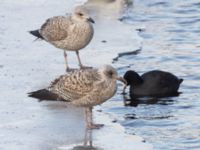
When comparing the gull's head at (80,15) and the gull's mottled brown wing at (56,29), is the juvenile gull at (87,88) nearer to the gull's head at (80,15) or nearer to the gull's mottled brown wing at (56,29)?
the gull's head at (80,15)

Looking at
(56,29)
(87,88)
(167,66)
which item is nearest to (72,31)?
(56,29)

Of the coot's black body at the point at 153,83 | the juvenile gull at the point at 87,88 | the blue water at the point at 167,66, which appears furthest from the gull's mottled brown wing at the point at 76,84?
the coot's black body at the point at 153,83

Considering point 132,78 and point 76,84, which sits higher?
point 76,84

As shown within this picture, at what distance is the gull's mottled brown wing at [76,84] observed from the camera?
981cm

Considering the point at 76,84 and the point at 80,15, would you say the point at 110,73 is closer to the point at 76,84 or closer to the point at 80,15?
the point at 76,84

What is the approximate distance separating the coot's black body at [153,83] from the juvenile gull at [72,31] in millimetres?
865

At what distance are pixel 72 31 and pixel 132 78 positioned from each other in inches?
49.4

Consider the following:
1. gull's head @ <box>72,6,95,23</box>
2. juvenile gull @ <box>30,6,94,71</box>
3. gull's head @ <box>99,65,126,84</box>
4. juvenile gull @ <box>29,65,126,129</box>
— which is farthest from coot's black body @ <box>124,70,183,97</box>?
gull's head @ <box>99,65,126,84</box>

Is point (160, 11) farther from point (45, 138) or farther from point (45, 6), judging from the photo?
point (45, 138)

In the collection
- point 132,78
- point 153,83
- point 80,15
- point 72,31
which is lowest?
point 153,83

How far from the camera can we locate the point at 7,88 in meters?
11.9

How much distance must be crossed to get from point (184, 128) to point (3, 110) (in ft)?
7.75

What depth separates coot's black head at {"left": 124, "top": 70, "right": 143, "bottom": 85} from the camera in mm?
13195

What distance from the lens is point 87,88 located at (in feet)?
32.2
